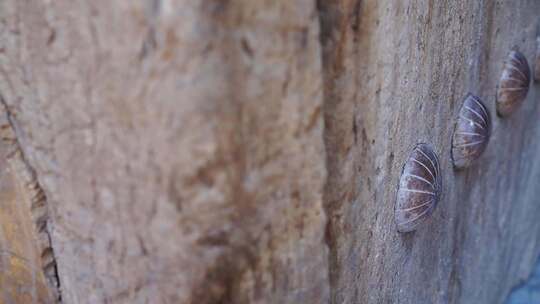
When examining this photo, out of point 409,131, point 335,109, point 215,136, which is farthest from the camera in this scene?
point 409,131

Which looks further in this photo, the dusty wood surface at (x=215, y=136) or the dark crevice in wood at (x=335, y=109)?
the dark crevice in wood at (x=335, y=109)

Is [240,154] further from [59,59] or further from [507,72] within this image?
[507,72]

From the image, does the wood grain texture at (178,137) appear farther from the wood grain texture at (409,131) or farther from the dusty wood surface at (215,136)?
the wood grain texture at (409,131)

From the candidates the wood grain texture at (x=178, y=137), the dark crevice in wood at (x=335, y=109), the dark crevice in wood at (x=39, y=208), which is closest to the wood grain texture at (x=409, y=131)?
the dark crevice in wood at (x=335, y=109)

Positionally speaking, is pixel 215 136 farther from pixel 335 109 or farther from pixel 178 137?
pixel 335 109

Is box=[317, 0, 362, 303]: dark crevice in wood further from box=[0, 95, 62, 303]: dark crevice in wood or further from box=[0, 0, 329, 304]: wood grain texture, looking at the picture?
box=[0, 95, 62, 303]: dark crevice in wood

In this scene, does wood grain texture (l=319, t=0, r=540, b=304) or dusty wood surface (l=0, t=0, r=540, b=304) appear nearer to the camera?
dusty wood surface (l=0, t=0, r=540, b=304)

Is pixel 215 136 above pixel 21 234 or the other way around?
above

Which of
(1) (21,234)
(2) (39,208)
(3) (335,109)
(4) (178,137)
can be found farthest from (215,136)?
(1) (21,234)

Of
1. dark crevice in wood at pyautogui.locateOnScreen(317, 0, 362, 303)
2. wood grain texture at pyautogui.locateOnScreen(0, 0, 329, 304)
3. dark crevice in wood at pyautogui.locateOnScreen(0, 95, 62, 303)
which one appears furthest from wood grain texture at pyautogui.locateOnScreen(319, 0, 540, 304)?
dark crevice in wood at pyautogui.locateOnScreen(0, 95, 62, 303)
